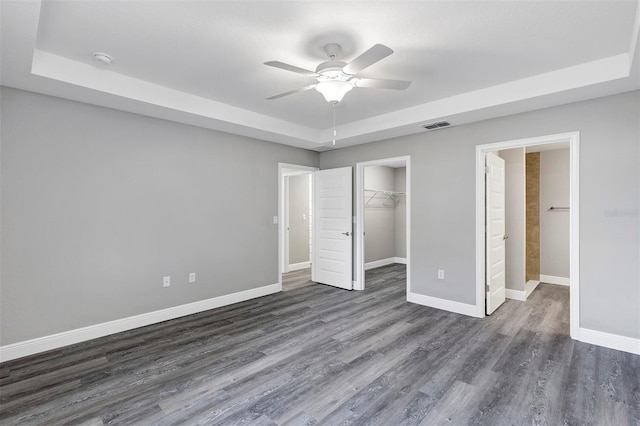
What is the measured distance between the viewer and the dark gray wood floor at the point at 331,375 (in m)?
2.15

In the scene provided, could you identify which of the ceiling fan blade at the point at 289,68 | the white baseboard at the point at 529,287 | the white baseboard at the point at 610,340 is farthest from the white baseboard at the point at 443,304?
the ceiling fan blade at the point at 289,68

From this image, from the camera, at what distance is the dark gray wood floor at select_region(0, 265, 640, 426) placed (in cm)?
215

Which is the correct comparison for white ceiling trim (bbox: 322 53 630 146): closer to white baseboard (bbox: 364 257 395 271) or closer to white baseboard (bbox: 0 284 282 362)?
white baseboard (bbox: 0 284 282 362)

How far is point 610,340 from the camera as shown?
3.11 metres

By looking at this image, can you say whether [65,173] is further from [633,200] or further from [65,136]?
[633,200]

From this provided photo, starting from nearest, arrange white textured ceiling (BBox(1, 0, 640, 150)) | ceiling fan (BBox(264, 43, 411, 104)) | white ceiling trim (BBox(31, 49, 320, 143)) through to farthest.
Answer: white textured ceiling (BBox(1, 0, 640, 150)) < ceiling fan (BBox(264, 43, 411, 104)) < white ceiling trim (BBox(31, 49, 320, 143))

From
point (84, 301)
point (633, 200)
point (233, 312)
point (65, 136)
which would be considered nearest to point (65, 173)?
point (65, 136)

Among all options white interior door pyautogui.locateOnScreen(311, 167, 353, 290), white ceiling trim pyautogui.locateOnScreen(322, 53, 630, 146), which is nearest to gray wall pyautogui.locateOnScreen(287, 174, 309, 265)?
white interior door pyautogui.locateOnScreen(311, 167, 353, 290)

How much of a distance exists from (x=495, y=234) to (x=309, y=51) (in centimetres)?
338

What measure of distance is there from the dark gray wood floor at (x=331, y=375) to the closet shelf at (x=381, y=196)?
146 inches

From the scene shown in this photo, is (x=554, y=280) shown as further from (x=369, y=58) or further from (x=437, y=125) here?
(x=369, y=58)

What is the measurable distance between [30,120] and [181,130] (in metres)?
1.48

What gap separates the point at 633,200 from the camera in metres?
3.01

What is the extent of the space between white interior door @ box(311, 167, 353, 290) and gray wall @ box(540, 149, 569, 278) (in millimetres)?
3783
